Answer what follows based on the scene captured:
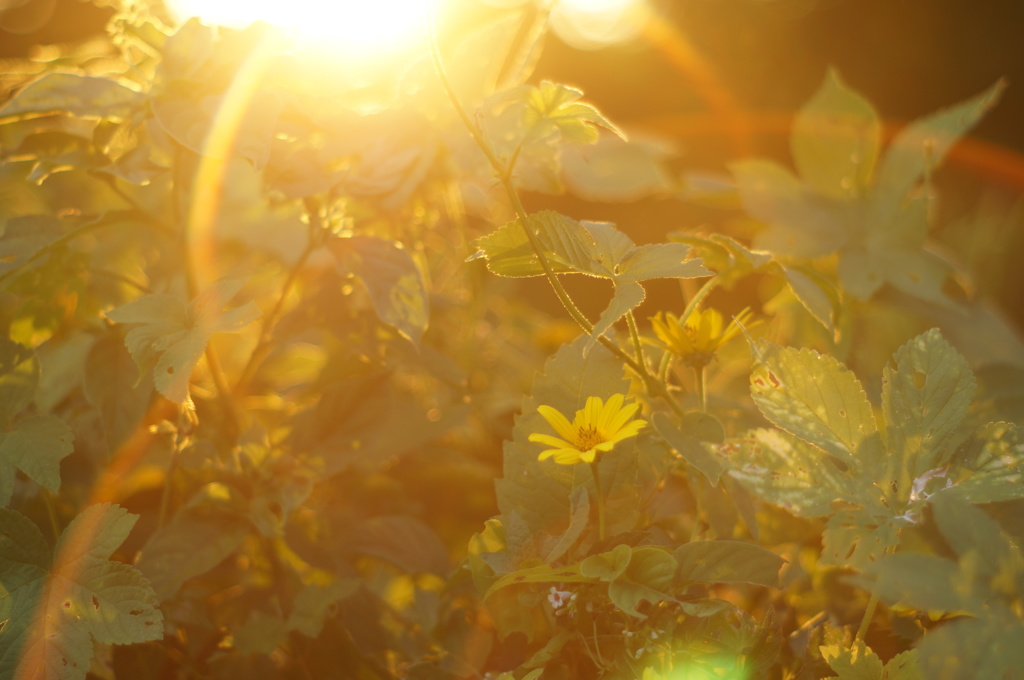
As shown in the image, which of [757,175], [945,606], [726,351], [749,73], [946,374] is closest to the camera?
[945,606]

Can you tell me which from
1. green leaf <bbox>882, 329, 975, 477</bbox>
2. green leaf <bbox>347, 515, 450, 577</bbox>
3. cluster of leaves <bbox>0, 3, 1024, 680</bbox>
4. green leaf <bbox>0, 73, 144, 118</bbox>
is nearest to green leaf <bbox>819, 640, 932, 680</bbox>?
cluster of leaves <bbox>0, 3, 1024, 680</bbox>

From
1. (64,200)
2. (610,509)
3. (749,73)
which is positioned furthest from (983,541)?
(749,73)

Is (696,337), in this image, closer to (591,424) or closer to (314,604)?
(591,424)

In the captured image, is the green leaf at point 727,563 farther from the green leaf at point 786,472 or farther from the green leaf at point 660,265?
the green leaf at point 660,265

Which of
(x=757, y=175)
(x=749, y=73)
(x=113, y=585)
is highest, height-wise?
(x=757, y=175)

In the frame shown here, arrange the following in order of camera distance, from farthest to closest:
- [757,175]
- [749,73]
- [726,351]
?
[749,73]
[757,175]
[726,351]

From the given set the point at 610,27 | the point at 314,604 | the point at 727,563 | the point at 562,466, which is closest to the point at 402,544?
the point at 314,604

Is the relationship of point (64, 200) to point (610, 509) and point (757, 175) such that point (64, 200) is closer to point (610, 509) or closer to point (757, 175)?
point (610, 509)
